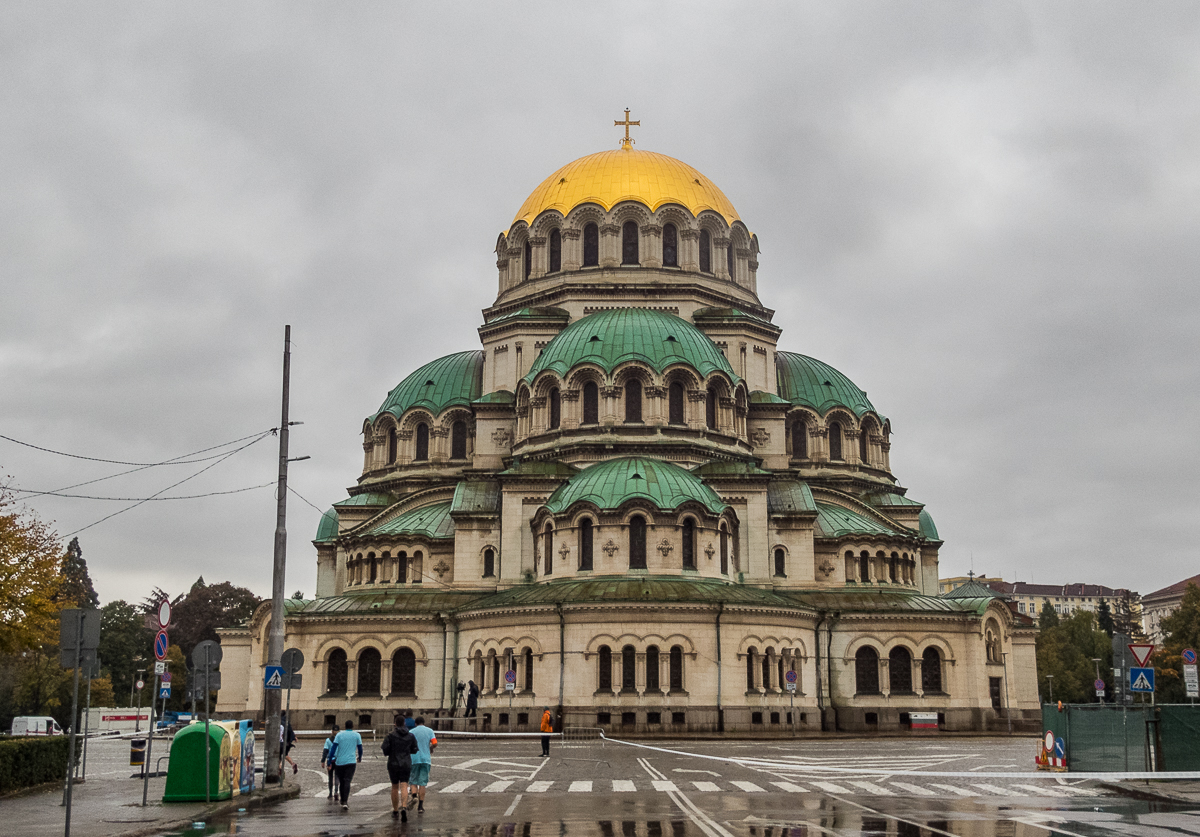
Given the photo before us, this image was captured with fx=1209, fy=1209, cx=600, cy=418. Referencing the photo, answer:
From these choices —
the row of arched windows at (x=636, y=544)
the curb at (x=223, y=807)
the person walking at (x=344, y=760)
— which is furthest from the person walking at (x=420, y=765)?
the row of arched windows at (x=636, y=544)

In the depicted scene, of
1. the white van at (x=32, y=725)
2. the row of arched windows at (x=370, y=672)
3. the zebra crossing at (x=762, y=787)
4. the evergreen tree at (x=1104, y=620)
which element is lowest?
the white van at (x=32, y=725)

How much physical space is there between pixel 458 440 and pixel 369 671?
13.6 m

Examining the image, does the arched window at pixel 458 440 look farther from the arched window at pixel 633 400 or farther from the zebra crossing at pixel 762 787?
the zebra crossing at pixel 762 787

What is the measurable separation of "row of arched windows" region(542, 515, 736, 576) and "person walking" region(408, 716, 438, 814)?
27881mm

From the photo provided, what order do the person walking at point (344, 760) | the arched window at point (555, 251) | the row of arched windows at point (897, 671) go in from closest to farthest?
1. the person walking at point (344, 760)
2. the row of arched windows at point (897, 671)
3. the arched window at point (555, 251)

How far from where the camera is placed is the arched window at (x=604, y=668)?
152 feet

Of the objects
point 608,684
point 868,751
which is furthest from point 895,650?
point 868,751

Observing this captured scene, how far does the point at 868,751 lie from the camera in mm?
36094

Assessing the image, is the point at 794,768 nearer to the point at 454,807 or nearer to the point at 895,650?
the point at 454,807

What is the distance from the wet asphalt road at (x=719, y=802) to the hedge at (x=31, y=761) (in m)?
4.99

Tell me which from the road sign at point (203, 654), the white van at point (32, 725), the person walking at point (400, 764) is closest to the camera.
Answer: the person walking at point (400, 764)

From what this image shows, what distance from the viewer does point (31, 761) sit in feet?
76.2

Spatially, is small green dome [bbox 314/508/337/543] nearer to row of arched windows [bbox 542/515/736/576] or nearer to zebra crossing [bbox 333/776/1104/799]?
row of arched windows [bbox 542/515/736/576]

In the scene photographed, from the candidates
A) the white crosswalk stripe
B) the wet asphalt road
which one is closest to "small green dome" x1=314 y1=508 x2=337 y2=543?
the wet asphalt road
